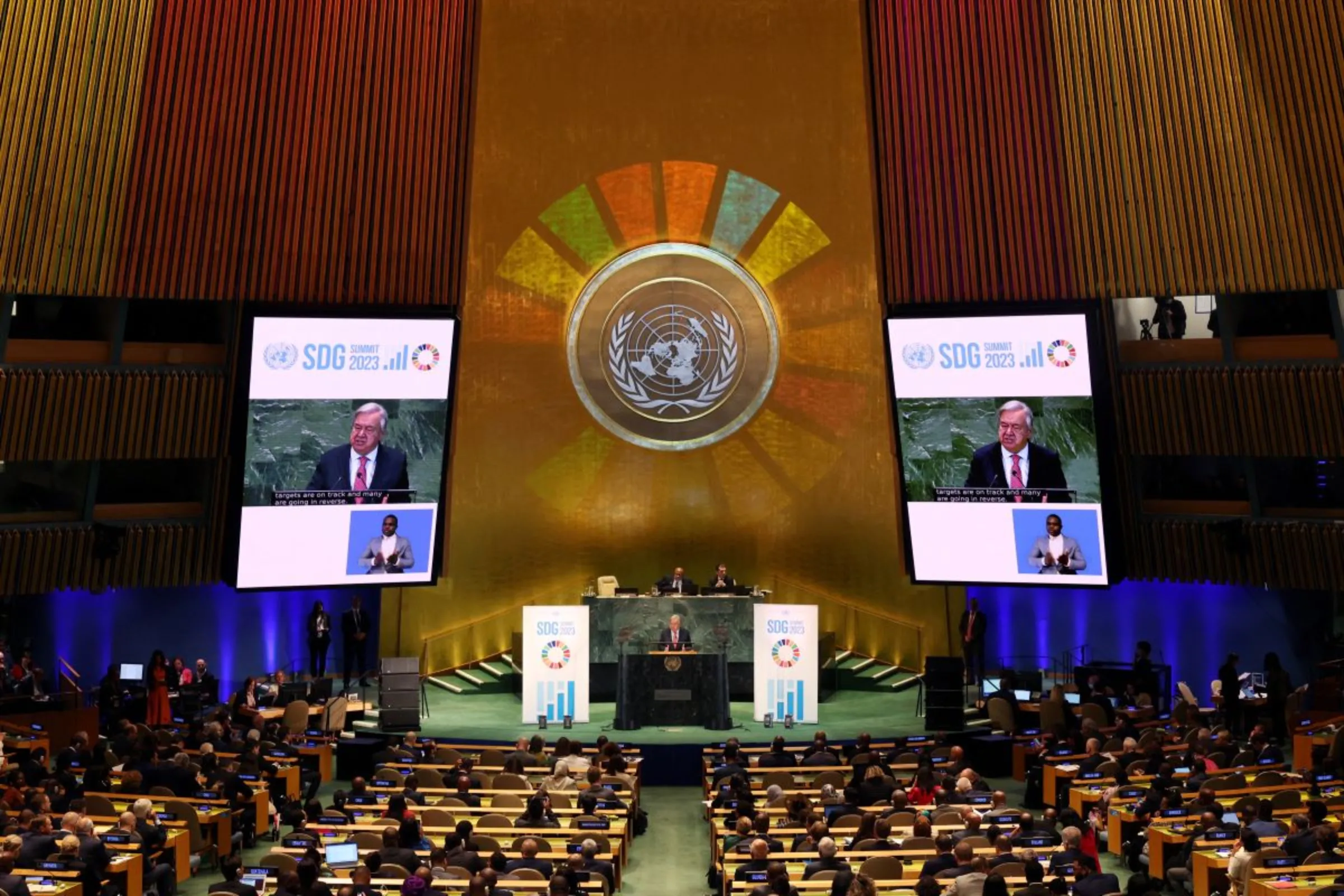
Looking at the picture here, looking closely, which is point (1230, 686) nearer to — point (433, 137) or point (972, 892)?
point (972, 892)

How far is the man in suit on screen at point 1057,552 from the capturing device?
60.4 ft

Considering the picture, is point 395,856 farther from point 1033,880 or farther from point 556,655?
point 556,655

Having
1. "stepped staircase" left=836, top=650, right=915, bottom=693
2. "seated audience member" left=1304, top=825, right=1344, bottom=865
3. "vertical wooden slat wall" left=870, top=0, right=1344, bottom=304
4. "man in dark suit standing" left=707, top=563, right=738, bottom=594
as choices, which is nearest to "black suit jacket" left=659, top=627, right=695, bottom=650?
"man in dark suit standing" left=707, top=563, right=738, bottom=594

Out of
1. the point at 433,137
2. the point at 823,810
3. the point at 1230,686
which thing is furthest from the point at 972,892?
the point at 433,137

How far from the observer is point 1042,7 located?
18953mm

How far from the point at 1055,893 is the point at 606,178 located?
14.2 metres

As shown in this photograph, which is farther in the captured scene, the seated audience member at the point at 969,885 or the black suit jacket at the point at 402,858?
the black suit jacket at the point at 402,858

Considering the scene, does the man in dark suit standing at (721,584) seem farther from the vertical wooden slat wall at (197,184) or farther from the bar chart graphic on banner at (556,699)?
the vertical wooden slat wall at (197,184)

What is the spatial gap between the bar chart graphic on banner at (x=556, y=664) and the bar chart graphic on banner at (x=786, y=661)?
2.14 metres

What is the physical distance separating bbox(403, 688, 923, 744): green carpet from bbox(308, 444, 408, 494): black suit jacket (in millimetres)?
3001

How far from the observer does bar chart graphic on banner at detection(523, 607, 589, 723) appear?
60.5ft

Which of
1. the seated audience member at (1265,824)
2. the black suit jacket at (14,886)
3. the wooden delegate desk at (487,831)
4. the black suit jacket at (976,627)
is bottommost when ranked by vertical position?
the black suit jacket at (14,886)

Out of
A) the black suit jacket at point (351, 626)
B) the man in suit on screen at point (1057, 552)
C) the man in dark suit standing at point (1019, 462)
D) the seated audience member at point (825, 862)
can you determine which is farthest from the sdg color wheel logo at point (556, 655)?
the seated audience member at point (825, 862)

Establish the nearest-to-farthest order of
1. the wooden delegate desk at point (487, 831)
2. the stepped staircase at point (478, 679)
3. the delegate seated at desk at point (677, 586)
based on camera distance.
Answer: the wooden delegate desk at point (487, 831)
the delegate seated at desk at point (677, 586)
the stepped staircase at point (478, 679)
